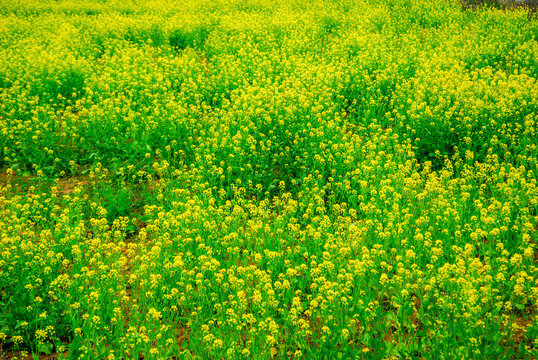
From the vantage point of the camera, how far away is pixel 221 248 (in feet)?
16.8

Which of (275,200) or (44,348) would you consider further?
(275,200)

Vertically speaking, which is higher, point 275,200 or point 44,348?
point 275,200

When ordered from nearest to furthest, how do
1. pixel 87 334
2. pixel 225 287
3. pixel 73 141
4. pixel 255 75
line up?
pixel 87 334, pixel 225 287, pixel 73 141, pixel 255 75

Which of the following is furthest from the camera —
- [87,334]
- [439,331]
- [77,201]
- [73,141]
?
[73,141]

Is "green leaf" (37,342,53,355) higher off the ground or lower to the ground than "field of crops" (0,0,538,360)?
lower

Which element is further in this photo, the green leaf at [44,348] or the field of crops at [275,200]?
the green leaf at [44,348]

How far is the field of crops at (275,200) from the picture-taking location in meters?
3.98

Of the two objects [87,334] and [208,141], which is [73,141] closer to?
[208,141]

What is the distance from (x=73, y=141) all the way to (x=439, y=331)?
21.9ft

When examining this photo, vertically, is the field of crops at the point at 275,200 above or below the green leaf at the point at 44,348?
above

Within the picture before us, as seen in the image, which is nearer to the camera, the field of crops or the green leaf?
the field of crops

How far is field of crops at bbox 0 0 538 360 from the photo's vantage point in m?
3.98

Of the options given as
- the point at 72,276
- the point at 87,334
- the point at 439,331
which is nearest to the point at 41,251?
the point at 72,276

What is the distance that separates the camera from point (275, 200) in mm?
5973
